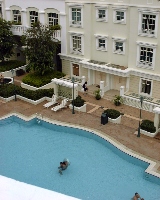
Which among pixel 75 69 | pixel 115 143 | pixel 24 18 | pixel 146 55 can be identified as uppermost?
pixel 24 18

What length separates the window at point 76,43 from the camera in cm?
3350

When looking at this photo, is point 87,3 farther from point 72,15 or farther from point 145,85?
point 145,85

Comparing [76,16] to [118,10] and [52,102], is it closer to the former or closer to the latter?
[118,10]

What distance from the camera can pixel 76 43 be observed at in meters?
34.2

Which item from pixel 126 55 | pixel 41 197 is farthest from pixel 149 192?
pixel 126 55

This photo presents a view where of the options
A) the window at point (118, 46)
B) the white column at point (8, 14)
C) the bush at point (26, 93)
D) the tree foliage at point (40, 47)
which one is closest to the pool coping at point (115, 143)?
the bush at point (26, 93)

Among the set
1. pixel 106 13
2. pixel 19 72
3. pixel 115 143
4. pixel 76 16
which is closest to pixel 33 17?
pixel 76 16

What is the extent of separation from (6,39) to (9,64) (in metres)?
3.49

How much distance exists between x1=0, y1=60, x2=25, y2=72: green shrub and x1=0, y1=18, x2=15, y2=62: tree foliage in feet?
3.75

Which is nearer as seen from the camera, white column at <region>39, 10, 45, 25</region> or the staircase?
the staircase

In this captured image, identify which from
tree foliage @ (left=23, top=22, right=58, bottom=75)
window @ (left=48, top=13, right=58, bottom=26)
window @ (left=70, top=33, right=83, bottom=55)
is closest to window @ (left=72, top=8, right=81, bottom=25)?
window @ (left=70, top=33, right=83, bottom=55)

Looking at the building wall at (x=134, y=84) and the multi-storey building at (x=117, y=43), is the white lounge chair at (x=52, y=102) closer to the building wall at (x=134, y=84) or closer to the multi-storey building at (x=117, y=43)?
the multi-storey building at (x=117, y=43)

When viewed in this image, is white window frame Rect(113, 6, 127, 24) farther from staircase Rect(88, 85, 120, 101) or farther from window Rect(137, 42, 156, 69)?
staircase Rect(88, 85, 120, 101)

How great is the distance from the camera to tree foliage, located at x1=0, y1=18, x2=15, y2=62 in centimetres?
3588
